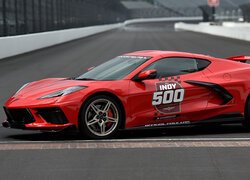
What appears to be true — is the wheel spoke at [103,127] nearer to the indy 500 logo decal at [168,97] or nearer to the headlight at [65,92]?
the headlight at [65,92]

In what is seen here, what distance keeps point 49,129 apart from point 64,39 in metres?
38.4

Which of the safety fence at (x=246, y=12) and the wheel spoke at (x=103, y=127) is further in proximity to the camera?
the safety fence at (x=246, y=12)

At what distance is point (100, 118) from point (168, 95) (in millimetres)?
989

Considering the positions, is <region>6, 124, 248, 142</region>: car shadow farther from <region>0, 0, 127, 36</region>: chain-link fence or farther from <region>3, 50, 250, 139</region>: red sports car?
<region>0, 0, 127, 36</region>: chain-link fence

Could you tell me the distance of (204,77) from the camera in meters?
8.28

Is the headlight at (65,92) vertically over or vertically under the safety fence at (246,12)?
over

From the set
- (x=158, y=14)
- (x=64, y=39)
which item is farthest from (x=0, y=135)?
(x=158, y=14)

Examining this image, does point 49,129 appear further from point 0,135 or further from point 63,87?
point 0,135

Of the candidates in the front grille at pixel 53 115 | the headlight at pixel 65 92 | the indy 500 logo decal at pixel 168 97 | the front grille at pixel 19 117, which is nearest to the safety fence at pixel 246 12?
the indy 500 logo decal at pixel 168 97

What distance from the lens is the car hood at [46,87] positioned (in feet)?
25.5

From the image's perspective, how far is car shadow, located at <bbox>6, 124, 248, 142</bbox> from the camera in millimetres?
8039

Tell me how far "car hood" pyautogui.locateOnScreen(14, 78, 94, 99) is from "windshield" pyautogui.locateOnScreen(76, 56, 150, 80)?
0.34m

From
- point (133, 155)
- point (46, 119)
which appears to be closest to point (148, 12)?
point (46, 119)

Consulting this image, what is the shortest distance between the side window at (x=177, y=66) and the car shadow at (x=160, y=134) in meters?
0.85
